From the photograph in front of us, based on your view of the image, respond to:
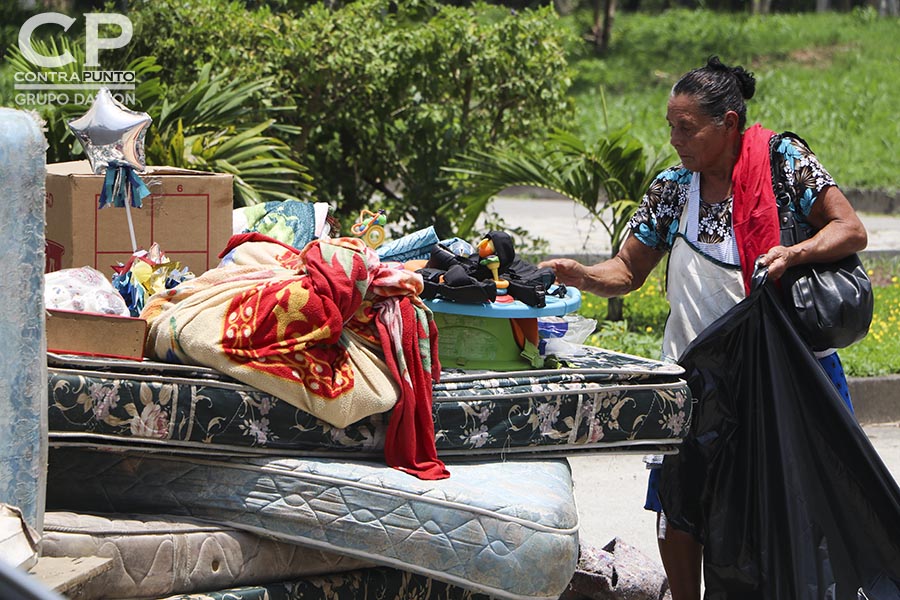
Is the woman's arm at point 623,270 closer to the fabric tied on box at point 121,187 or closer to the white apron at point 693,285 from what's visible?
the white apron at point 693,285

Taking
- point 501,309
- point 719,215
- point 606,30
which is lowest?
point 501,309

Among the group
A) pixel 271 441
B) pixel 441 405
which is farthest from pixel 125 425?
pixel 441 405

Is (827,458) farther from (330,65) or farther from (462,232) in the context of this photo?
(330,65)

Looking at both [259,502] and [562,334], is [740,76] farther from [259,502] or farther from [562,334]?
[259,502]

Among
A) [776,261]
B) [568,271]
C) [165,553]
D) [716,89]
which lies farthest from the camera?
[568,271]

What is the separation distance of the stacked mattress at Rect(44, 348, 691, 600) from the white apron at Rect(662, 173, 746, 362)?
0.80 metres

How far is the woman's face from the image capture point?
339 cm

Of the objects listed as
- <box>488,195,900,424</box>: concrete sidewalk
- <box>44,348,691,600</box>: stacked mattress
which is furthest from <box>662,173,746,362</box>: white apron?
<box>488,195,900,424</box>: concrete sidewalk

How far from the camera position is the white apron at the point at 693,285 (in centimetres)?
344

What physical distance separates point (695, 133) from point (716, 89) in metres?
0.14

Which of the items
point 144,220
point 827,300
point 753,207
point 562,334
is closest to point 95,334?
point 144,220

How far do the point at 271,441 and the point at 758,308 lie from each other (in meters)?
1.41

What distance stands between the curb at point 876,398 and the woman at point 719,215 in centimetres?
293

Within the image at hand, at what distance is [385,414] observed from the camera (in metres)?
2.98
